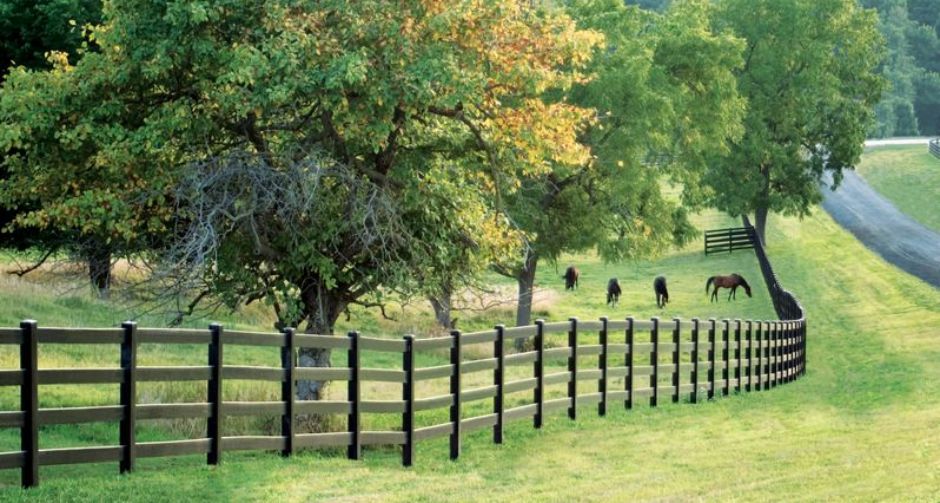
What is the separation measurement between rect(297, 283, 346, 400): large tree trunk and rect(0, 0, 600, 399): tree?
0.05 metres

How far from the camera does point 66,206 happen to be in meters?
19.4

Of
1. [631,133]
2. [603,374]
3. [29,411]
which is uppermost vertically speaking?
[631,133]

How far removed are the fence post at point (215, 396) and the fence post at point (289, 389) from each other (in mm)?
932

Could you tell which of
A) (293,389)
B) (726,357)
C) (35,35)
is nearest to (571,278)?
(35,35)

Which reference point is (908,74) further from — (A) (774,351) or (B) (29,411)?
(B) (29,411)

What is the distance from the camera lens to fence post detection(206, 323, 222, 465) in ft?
39.8

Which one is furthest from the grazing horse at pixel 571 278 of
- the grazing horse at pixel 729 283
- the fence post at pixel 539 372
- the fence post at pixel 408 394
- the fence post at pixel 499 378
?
the fence post at pixel 408 394

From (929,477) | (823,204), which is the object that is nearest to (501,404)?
(929,477)

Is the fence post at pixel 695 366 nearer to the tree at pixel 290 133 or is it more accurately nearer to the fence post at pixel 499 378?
the tree at pixel 290 133

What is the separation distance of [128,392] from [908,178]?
302 ft

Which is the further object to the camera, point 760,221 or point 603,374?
point 760,221

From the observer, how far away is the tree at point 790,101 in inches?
2453

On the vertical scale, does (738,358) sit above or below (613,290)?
above

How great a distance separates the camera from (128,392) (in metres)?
11.3
